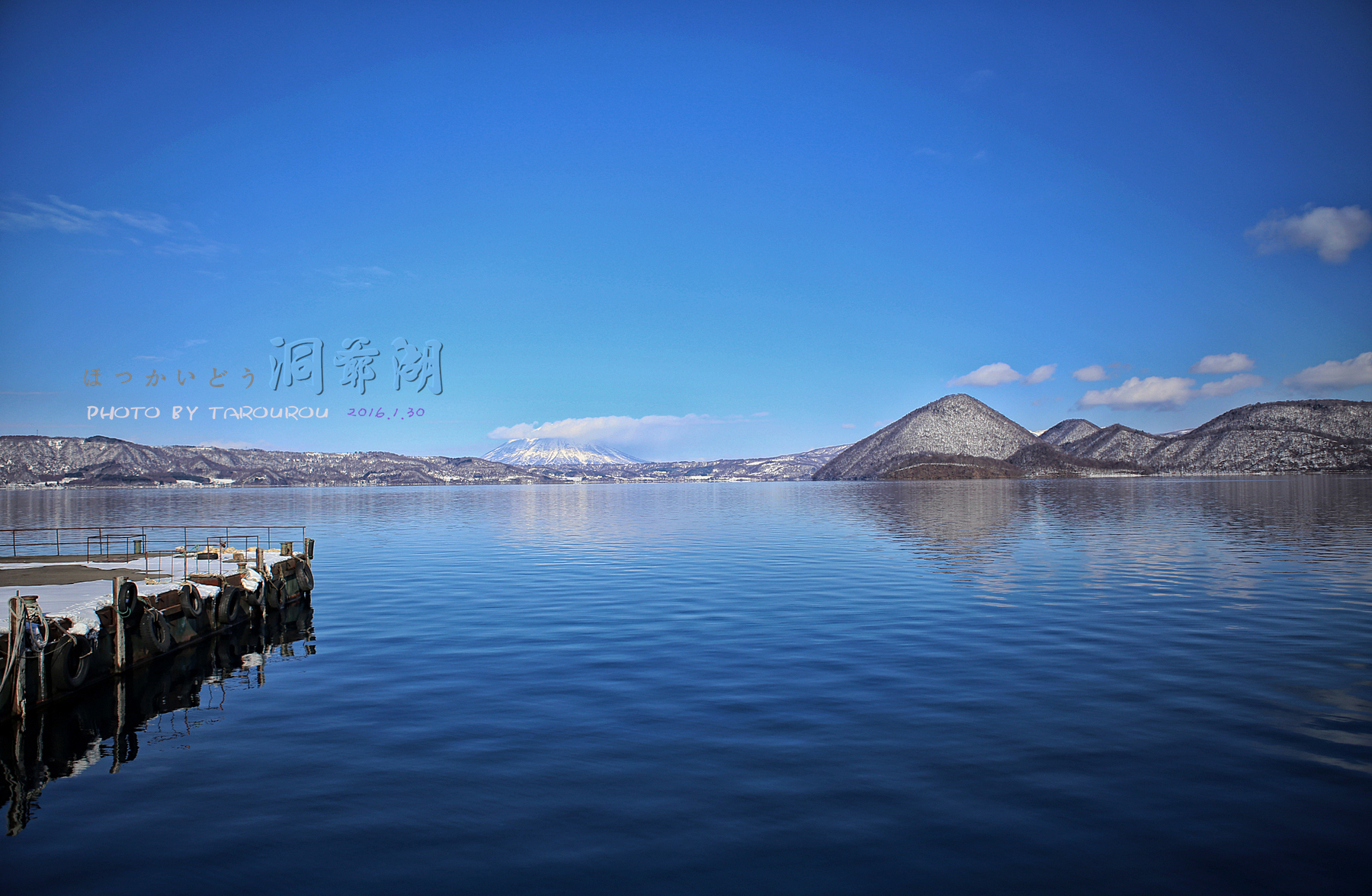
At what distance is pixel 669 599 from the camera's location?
122 ft

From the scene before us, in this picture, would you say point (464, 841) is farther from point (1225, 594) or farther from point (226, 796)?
point (1225, 594)

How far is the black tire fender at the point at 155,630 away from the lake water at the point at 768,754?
16.2 ft

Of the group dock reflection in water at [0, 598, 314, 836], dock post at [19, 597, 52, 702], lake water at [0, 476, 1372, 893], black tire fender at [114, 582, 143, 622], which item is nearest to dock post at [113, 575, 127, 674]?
black tire fender at [114, 582, 143, 622]

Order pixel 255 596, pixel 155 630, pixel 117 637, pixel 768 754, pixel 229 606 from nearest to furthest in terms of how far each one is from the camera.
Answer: pixel 768 754 → pixel 117 637 → pixel 155 630 → pixel 229 606 → pixel 255 596

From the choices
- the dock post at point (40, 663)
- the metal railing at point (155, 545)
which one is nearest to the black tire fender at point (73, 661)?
the dock post at point (40, 663)

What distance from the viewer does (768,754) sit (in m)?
15.9

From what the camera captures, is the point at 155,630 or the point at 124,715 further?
the point at 155,630

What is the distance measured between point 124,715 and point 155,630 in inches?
309

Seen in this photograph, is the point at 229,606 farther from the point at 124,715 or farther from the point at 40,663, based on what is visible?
the point at 124,715

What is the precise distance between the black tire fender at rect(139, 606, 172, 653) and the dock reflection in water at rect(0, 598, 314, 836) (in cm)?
65

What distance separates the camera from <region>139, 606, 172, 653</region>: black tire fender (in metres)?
27.7

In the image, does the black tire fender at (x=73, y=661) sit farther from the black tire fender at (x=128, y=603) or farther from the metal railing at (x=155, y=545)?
the metal railing at (x=155, y=545)

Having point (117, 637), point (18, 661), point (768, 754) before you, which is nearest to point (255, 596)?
point (117, 637)

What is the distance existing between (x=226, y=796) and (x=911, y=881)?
12.1 meters
